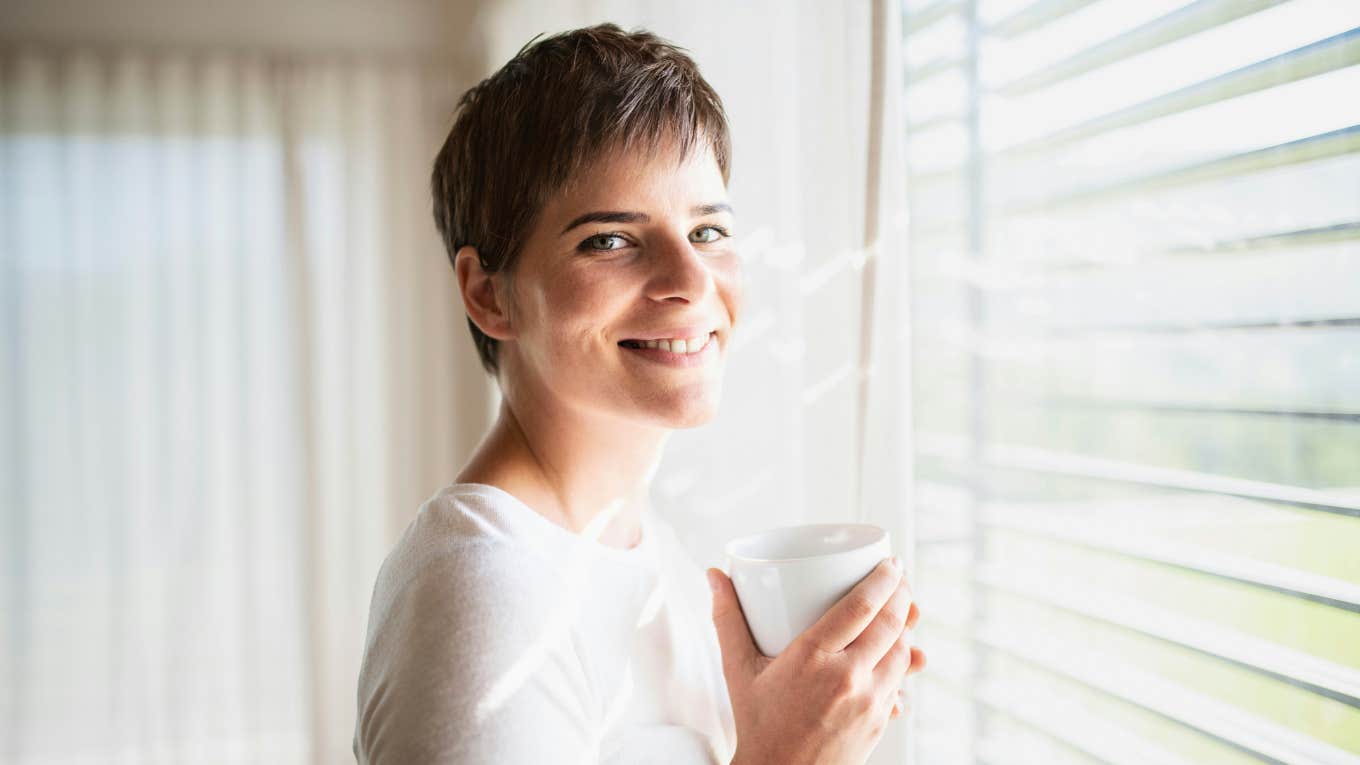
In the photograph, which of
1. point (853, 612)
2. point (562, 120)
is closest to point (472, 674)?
point (853, 612)

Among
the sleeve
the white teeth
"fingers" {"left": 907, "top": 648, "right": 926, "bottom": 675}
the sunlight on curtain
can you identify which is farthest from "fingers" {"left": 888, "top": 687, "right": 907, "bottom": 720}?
the sunlight on curtain

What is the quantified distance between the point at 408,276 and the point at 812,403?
258 cm

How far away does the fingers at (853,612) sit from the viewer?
0.84 metres

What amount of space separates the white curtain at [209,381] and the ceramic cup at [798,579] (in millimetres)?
2364

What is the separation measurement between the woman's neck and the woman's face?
59 millimetres

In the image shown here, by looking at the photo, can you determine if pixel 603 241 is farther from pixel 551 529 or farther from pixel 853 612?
pixel 853 612

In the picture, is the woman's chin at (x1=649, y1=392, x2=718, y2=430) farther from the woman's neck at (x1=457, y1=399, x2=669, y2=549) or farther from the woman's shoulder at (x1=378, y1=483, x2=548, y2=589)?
the woman's shoulder at (x1=378, y1=483, x2=548, y2=589)

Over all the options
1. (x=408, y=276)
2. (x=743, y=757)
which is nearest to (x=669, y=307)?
(x=743, y=757)

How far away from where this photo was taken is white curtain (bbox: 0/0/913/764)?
321cm

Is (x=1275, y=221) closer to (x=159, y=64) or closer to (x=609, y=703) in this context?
(x=609, y=703)

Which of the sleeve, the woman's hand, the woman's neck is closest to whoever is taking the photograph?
the sleeve

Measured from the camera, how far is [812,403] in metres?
1.27

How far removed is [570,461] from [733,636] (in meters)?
0.30

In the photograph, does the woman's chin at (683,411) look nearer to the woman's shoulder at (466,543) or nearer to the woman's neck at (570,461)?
the woman's neck at (570,461)
